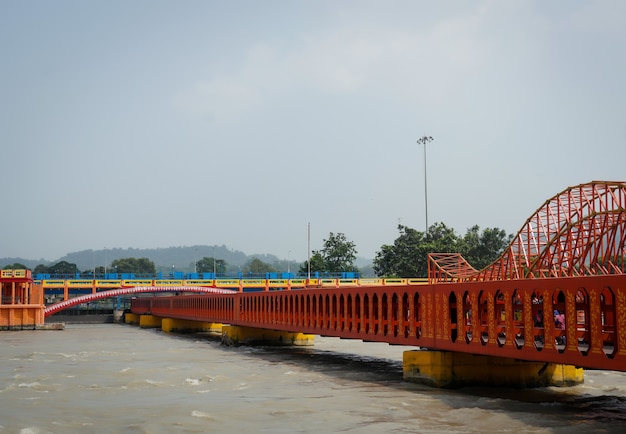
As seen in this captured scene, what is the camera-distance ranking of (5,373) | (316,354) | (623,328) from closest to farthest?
1. (623,328)
2. (5,373)
3. (316,354)

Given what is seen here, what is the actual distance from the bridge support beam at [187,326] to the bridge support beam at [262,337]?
68.2ft

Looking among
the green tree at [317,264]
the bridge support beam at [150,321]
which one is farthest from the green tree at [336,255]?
the bridge support beam at [150,321]

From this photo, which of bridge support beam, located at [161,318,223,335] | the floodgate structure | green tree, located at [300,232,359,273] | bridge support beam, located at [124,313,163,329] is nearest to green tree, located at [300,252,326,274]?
green tree, located at [300,232,359,273]

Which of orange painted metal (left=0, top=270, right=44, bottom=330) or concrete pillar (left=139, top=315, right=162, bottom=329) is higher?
orange painted metal (left=0, top=270, right=44, bottom=330)

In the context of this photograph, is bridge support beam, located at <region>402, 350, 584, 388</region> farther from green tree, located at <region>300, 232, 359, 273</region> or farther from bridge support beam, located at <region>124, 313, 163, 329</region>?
green tree, located at <region>300, 232, 359, 273</region>

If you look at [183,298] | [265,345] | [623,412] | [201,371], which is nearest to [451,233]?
[183,298]

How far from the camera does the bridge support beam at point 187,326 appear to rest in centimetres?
7975

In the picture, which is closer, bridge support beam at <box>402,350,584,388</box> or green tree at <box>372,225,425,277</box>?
bridge support beam at <box>402,350,584,388</box>

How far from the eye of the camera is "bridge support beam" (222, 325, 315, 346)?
185 ft

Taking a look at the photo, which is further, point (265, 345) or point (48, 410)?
point (265, 345)

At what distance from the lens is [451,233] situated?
141 metres

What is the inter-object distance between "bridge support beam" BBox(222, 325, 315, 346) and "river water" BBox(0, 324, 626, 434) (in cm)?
1169

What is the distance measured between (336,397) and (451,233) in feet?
380

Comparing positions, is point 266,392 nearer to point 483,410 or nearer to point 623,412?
point 483,410
